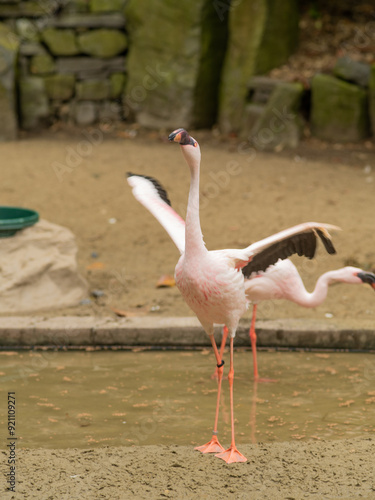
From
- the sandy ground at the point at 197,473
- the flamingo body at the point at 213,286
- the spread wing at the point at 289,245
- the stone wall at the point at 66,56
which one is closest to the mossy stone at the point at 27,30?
the stone wall at the point at 66,56

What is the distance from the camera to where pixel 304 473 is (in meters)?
3.83

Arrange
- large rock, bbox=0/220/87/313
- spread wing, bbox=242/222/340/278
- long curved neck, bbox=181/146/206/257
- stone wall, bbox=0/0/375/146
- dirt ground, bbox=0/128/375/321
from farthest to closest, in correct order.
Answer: stone wall, bbox=0/0/375/146 → dirt ground, bbox=0/128/375/321 → large rock, bbox=0/220/87/313 → spread wing, bbox=242/222/340/278 → long curved neck, bbox=181/146/206/257

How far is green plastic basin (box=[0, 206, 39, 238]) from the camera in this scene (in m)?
6.30

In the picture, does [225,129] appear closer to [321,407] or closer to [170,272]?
[170,272]

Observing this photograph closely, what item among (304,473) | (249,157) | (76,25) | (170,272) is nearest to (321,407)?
(304,473)

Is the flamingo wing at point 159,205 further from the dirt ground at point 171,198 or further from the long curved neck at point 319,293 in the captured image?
the dirt ground at point 171,198

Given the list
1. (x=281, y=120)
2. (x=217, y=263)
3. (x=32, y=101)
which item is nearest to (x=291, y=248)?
(x=217, y=263)

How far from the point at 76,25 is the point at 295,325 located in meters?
7.23

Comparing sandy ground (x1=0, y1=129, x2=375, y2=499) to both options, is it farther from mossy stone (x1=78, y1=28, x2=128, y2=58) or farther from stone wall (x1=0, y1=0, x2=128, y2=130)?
mossy stone (x1=78, y1=28, x2=128, y2=58)

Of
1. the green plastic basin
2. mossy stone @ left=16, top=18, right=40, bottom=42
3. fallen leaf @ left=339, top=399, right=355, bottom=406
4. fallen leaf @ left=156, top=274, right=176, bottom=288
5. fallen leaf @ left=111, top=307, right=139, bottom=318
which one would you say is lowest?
fallen leaf @ left=111, top=307, right=139, bottom=318

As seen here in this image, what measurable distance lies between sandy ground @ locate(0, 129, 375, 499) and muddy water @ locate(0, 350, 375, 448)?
1.27 ft

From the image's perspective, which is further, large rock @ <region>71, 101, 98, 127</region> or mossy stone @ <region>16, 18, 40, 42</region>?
large rock @ <region>71, 101, 98, 127</region>

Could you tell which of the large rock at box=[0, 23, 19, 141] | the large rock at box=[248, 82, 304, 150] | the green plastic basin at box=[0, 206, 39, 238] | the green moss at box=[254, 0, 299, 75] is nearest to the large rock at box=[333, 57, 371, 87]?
the large rock at box=[248, 82, 304, 150]

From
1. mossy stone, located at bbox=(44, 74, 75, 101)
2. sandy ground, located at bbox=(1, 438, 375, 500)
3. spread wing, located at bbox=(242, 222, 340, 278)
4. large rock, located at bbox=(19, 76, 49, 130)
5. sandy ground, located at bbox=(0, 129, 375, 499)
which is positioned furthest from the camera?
mossy stone, located at bbox=(44, 74, 75, 101)
